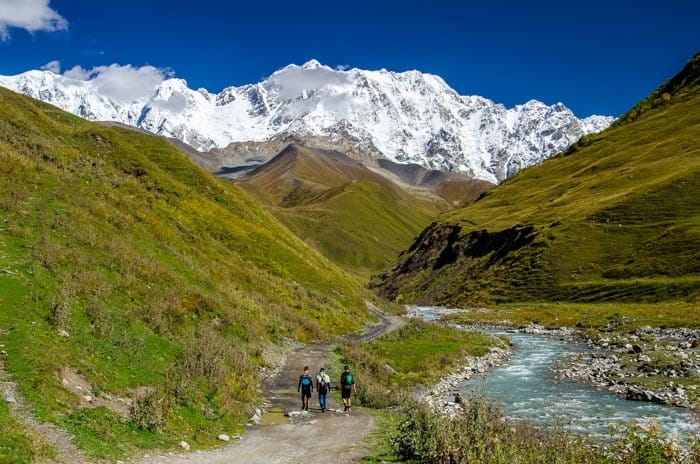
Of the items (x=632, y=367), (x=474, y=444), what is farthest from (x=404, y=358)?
(x=474, y=444)

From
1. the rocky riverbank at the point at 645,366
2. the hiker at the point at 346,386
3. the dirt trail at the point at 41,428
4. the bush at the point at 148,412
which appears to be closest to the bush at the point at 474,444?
the hiker at the point at 346,386

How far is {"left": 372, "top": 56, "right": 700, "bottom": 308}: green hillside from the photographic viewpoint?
9231cm

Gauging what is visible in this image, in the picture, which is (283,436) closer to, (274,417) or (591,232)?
(274,417)

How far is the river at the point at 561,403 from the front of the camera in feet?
93.5

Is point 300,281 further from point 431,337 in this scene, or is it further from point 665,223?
point 665,223

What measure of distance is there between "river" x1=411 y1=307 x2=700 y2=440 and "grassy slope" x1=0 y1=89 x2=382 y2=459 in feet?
45.8

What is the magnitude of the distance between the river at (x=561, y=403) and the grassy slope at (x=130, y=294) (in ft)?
45.8

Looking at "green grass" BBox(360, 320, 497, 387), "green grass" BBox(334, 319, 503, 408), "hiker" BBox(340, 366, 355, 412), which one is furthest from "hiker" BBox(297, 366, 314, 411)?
"green grass" BBox(360, 320, 497, 387)

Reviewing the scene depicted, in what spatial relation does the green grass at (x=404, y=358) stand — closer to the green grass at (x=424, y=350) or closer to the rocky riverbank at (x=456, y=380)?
the green grass at (x=424, y=350)

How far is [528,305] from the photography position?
102 m

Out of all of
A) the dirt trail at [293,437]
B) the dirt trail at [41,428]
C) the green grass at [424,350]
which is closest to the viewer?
the dirt trail at [41,428]

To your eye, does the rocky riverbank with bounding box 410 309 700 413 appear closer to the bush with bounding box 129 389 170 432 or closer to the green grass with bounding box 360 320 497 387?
the green grass with bounding box 360 320 497 387

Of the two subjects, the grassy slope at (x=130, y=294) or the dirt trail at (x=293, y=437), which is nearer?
the dirt trail at (x=293, y=437)

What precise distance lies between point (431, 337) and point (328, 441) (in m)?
42.5
